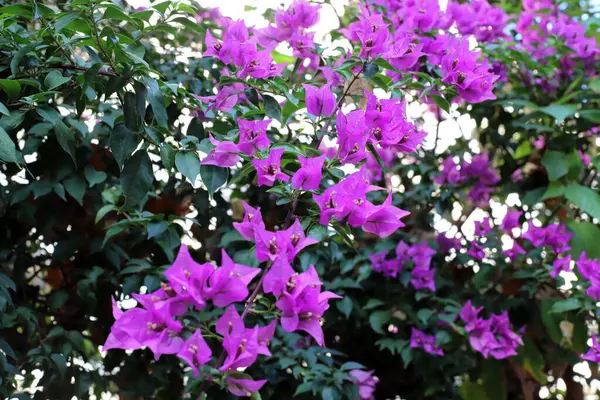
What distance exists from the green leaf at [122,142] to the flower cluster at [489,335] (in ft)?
2.74

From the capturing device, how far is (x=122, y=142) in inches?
29.9

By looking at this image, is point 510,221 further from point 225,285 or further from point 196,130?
point 225,285

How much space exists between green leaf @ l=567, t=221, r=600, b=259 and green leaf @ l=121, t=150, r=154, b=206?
117 centimetres

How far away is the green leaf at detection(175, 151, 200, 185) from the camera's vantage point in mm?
755

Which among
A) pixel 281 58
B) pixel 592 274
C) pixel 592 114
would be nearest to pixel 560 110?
pixel 592 114

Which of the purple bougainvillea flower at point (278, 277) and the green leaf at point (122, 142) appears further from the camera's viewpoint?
the green leaf at point (122, 142)

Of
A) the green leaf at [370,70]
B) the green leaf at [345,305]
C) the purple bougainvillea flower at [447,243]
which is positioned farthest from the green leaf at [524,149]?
the green leaf at [370,70]

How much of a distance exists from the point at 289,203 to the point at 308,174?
0.45 meters

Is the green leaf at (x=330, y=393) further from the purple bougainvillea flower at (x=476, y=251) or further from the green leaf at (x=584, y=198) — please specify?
the green leaf at (x=584, y=198)

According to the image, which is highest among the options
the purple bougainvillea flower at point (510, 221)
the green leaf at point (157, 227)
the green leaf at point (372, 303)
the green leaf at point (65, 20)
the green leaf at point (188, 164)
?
the green leaf at point (65, 20)

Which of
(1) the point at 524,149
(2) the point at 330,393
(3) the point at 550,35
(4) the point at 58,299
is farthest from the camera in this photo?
(1) the point at 524,149

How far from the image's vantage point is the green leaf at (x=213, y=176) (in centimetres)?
78

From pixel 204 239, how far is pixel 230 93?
1.99 ft

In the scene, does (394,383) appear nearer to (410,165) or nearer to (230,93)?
(410,165)
